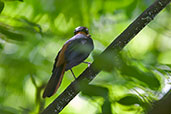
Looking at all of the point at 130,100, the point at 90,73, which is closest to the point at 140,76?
the point at 130,100

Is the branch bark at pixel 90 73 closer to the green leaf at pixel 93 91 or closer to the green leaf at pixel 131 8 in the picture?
the green leaf at pixel 93 91

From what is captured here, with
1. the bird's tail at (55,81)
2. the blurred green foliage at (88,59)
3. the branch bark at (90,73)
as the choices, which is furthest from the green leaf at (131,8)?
the bird's tail at (55,81)

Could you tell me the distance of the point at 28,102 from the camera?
152 cm

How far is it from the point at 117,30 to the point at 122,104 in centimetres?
136

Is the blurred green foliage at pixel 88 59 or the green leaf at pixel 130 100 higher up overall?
the blurred green foliage at pixel 88 59

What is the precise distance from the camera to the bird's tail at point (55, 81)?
1021 mm

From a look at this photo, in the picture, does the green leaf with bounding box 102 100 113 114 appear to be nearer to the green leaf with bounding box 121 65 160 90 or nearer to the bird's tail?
the green leaf with bounding box 121 65 160 90

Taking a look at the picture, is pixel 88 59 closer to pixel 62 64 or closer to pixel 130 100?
pixel 62 64

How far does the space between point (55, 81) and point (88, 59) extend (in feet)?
0.52

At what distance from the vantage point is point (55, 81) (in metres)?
1.06

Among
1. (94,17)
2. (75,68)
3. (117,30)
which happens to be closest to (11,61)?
(75,68)

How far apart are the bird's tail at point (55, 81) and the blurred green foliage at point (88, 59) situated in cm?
4

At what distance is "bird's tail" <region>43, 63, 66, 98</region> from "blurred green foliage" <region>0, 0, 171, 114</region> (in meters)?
0.04

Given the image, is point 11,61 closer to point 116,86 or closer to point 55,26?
point 116,86
